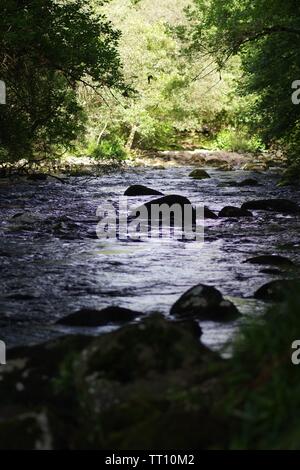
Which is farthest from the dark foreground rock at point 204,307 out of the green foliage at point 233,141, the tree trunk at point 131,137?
the tree trunk at point 131,137

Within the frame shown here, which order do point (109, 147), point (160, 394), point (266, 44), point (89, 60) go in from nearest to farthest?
point (160, 394), point (89, 60), point (266, 44), point (109, 147)

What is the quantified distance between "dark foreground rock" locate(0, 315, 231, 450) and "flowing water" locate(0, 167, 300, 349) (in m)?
1.70

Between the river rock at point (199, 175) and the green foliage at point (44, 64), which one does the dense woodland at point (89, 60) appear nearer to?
the green foliage at point (44, 64)

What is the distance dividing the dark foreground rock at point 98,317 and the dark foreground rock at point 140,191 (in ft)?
43.5

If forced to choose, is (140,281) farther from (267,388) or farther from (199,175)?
(199,175)

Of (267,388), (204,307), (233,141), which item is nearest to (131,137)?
(233,141)

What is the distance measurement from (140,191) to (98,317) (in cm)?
1358

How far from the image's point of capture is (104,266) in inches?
363

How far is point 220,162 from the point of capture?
35.8 m

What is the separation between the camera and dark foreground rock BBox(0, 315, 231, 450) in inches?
124

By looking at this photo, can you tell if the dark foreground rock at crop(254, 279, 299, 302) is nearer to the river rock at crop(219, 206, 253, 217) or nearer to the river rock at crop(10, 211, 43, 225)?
the river rock at crop(10, 211, 43, 225)

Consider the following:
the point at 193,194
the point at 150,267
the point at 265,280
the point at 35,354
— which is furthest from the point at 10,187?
the point at 35,354

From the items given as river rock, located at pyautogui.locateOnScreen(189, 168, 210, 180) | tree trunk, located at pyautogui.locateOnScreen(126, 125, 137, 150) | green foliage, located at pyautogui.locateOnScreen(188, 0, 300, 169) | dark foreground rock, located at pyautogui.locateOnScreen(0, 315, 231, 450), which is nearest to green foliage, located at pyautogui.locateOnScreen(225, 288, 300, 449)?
dark foreground rock, located at pyautogui.locateOnScreen(0, 315, 231, 450)

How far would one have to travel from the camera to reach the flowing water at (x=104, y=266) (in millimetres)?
6684
